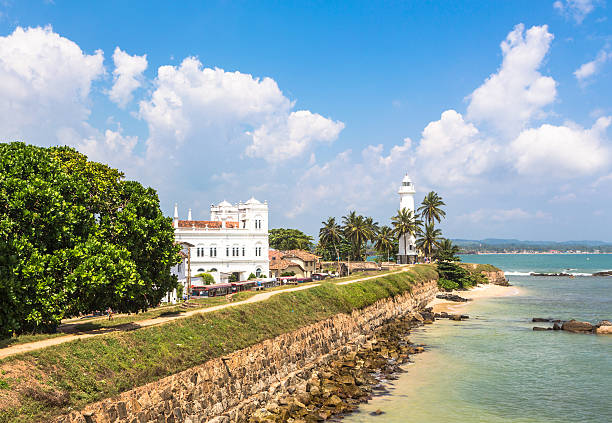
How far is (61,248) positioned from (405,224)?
236 ft

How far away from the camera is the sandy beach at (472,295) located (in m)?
62.2

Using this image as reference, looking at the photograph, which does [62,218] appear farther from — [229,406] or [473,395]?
[473,395]

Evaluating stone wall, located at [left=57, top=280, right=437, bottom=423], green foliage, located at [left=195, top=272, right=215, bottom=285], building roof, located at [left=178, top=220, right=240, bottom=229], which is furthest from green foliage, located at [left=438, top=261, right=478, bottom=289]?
stone wall, located at [left=57, top=280, right=437, bottom=423]

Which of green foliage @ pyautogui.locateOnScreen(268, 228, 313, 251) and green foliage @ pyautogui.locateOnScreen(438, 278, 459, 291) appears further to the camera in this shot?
green foliage @ pyautogui.locateOnScreen(268, 228, 313, 251)

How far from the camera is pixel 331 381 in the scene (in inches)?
1075

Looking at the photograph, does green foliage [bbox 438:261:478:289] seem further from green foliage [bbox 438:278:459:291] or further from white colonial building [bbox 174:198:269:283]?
white colonial building [bbox 174:198:269:283]

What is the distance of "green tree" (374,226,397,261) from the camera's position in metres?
93.8

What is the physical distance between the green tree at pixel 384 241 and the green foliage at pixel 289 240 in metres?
24.6

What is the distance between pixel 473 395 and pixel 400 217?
62.3 metres

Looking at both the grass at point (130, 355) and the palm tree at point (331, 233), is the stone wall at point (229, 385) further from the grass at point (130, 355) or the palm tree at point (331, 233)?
the palm tree at point (331, 233)

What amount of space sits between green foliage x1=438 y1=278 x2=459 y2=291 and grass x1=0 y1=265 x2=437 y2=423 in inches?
1948

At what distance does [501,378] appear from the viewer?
3042cm

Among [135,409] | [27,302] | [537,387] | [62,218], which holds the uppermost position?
[62,218]

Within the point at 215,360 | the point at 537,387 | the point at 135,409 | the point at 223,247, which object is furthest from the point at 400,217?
the point at 135,409
